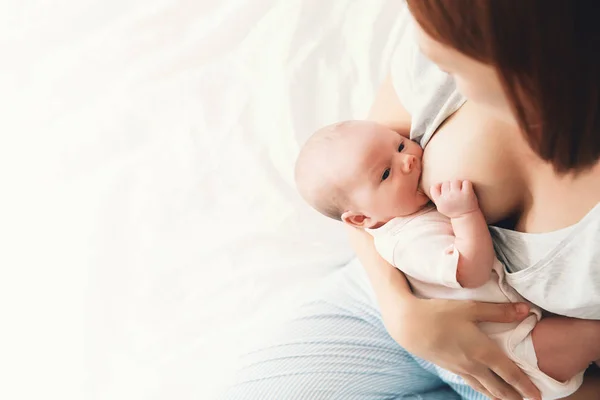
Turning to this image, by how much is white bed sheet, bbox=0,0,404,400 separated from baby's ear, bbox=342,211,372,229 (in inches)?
11.4

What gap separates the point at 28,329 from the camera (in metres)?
1.25

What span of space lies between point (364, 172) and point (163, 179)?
0.54 meters

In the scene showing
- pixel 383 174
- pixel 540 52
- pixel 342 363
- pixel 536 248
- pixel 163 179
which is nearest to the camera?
pixel 540 52

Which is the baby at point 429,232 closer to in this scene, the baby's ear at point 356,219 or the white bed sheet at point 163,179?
the baby's ear at point 356,219

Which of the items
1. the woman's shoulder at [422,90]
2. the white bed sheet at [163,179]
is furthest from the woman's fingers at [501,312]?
the white bed sheet at [163,179]

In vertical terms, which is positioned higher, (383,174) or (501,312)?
(383,174)

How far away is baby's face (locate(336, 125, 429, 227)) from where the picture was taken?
2.75 feet

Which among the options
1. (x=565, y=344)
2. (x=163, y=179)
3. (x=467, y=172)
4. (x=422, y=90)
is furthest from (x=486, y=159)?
(x=163, y=179)

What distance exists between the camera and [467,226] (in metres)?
0.77

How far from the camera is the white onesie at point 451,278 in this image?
2.66 feet

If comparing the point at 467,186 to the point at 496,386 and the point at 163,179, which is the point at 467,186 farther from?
the point at 163,179

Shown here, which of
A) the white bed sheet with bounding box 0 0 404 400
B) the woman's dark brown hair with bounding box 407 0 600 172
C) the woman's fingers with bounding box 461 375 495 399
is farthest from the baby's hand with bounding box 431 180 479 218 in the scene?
the white bed sheet with bounding box 0 0 404 400

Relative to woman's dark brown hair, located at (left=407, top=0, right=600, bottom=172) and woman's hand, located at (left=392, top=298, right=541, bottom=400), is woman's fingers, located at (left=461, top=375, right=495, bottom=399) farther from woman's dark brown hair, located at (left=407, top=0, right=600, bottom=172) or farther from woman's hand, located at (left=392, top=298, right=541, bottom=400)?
woman's dark brown hair, located at (left=407, top=0, right=600, bottom=172)

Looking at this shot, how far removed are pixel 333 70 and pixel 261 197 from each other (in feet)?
0.85
